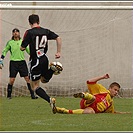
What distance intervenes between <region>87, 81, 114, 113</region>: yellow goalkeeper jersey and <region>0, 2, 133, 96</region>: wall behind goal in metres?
5.68

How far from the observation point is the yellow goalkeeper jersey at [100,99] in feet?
35.9

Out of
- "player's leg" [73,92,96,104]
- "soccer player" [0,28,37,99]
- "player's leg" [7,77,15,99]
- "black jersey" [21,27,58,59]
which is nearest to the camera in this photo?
"player's leg" [73,92,96,104]

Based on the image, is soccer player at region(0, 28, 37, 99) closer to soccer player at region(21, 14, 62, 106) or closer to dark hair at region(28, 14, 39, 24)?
soccer player at region(21, 14, 62, 106)

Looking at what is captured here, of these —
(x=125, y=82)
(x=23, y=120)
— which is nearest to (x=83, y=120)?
(x=23, y=120)

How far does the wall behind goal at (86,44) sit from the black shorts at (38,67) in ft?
19.1

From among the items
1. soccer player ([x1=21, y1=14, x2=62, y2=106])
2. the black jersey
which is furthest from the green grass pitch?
the black jersey

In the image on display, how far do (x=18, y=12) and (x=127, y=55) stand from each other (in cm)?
318

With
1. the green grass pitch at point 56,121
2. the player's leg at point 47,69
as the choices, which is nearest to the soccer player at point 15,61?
the green grass pitch at point 56,121

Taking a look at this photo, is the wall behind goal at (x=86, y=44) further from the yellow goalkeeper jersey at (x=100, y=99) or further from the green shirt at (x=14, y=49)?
the yellow goalkeeper jersey at (x=100, y=99)

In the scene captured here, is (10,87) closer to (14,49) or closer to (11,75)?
(11,75)

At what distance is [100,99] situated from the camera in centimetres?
1095

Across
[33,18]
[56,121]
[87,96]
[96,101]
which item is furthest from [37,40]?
[56,121]

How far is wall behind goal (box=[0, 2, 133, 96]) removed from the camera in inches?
666

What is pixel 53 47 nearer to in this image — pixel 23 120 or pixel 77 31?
pixel 77 31
